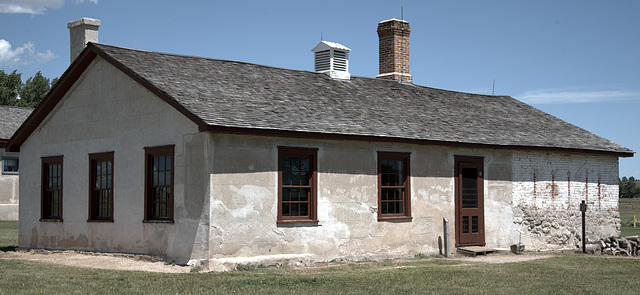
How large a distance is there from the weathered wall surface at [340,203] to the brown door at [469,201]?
0.21 meters

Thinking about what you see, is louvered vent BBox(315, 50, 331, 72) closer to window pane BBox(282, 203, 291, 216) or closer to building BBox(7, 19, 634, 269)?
building BBox(7, 19, 634, 269)

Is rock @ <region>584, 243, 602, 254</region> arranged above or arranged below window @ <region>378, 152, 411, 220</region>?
below

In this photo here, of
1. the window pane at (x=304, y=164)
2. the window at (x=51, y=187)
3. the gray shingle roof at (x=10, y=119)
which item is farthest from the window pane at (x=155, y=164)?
the gray shingle roof at (x=10, y=119)

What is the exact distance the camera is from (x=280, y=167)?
53.0 ft

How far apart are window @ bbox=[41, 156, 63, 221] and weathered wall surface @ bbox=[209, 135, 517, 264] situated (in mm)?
6292

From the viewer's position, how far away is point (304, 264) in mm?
16328

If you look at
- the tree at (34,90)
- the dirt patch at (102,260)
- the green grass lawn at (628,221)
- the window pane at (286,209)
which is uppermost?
the tree at (34,90)

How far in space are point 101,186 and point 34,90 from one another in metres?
42.8

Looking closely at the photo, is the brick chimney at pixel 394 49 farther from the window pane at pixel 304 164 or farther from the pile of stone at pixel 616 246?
the window pane at pixel 304 164

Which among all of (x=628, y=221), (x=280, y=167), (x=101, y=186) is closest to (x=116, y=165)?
(x=101, y=186)

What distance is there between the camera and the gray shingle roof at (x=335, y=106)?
1628 centimetres

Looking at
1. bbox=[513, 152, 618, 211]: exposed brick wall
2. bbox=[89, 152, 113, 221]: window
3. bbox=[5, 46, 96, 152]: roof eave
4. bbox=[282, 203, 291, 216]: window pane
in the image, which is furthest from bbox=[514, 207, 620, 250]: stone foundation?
bbox=[5, 46, 96, 152]: roof eave

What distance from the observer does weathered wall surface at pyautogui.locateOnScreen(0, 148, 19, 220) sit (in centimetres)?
3272

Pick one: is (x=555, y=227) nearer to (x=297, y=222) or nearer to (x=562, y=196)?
(x=562, y=196)
